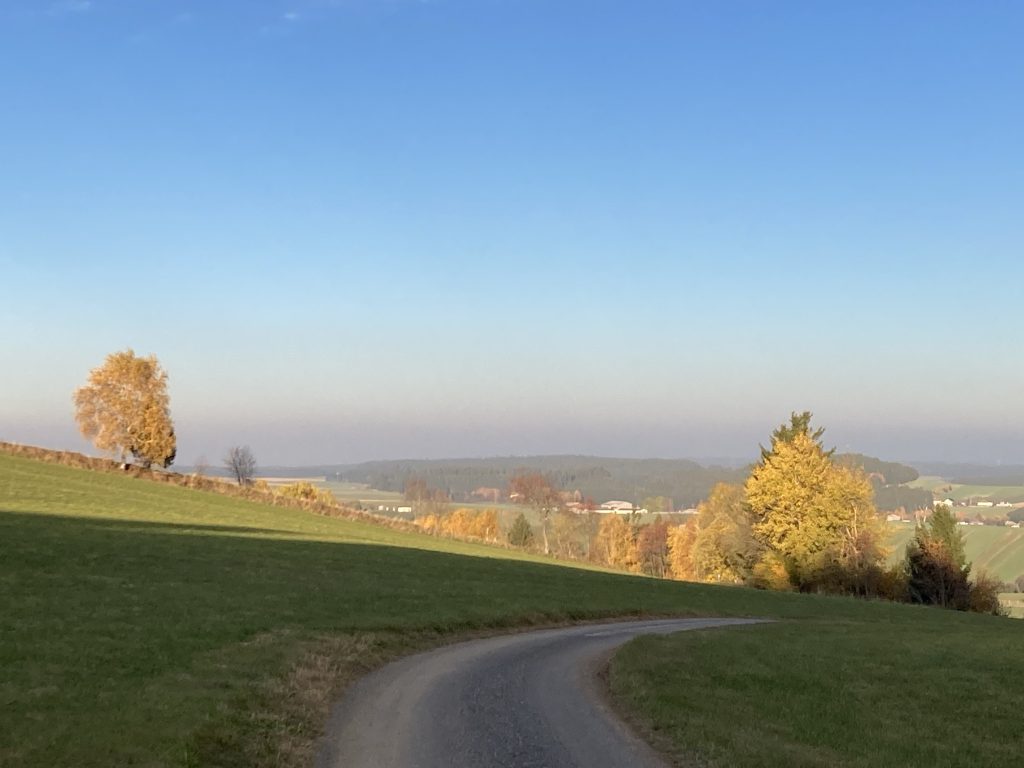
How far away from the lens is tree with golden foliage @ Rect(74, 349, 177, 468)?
8450 centimetres

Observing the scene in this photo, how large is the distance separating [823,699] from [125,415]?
81.2m

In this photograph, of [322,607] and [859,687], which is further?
[322,607]

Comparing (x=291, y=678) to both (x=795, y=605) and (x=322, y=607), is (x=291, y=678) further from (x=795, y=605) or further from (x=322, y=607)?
(x=795, y=605)

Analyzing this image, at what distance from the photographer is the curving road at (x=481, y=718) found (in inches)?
538

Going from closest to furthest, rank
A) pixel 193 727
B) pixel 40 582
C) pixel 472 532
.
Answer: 1. pixel 193 727
2. pixel 40 582
3. pixel 472 532

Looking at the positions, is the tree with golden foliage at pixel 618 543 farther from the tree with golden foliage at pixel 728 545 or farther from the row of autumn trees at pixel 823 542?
the row of autumn trees at pixel 823 542

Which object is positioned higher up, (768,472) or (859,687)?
(768,472)

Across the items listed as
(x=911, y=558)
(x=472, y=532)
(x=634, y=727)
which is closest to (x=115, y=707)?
(x=634, y=727)

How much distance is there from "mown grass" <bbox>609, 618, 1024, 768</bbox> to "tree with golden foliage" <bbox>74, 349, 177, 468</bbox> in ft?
228

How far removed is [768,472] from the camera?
3391 inches

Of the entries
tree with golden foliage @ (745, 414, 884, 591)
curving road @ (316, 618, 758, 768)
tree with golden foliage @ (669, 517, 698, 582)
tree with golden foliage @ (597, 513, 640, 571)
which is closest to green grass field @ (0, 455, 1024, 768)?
curving road @ (316, 618, 758, 768)

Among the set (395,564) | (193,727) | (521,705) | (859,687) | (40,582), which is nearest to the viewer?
(193,727)

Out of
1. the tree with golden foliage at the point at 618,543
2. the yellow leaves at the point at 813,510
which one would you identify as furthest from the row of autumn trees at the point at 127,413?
the tree with golden foliage at the point at 618,543

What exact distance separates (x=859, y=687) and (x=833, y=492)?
6420 cm
